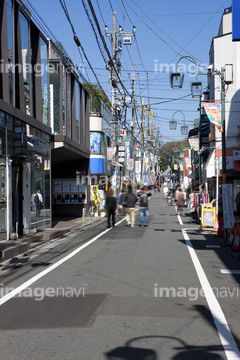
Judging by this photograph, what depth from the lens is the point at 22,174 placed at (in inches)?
733

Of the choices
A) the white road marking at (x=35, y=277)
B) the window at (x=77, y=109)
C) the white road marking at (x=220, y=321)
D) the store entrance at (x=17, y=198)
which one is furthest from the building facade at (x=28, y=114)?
the white road marking at (x=220, y=321)

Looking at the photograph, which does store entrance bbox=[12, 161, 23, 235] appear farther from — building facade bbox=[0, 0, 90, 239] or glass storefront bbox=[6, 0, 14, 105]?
glass storefront bbox=[6, 0, 14, 105]

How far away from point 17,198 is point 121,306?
12121 mm

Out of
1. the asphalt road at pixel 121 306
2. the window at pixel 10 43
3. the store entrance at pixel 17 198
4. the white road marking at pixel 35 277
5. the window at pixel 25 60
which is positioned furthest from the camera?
the window at pixel 25 60

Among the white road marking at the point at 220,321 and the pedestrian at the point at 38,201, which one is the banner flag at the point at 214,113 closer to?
the pedestrian at the point at 38,201

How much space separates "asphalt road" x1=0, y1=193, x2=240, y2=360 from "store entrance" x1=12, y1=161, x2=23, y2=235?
17.7 feet

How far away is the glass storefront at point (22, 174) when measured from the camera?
16.0m

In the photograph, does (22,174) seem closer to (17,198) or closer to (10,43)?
(17,198)

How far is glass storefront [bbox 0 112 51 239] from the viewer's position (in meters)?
16.0

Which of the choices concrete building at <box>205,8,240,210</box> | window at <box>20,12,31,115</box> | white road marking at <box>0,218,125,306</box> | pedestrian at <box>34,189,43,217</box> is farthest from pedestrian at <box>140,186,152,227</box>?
concrete building at <box>205,8,240,210</box>

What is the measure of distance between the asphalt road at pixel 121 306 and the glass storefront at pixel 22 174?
14.2 ft

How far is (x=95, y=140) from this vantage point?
36.9m

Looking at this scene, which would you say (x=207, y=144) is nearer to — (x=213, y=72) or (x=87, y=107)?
(x=87, y=107)

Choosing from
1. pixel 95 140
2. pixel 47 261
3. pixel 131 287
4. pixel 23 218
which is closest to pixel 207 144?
pixel 95 140
